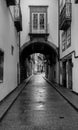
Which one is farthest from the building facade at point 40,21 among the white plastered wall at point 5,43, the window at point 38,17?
the white plastered wall at point 5,43

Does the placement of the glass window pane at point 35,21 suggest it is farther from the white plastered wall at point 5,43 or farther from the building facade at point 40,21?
the white plastered wall at point 5,43

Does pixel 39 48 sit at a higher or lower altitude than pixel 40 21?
lower

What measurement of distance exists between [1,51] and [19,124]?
5092mm

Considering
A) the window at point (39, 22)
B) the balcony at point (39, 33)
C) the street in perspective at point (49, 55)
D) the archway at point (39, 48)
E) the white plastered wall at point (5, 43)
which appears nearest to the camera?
the street in perspective at point (49, 55)

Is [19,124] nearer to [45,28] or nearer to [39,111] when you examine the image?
[39,111]

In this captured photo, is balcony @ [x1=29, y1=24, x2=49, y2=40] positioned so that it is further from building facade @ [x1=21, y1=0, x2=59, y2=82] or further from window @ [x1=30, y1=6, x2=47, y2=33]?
window @ [x1=30, y1=6, x2=47, y2=33]

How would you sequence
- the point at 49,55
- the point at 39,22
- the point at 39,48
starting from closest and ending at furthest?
1. the point at 39,22
2. the point at 39,48
3. the point at 49,55

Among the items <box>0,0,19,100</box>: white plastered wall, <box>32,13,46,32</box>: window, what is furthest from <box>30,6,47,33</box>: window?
<box>0,0,19,100</box>: white plastered wall

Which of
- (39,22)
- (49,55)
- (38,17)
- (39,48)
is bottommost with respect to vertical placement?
(49,55)

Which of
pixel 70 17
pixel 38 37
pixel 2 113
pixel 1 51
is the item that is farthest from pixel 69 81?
pixel 2 113

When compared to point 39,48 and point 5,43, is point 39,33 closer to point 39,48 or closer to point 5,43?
point 39,48

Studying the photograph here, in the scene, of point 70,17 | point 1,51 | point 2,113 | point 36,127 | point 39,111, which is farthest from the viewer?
point 70,17

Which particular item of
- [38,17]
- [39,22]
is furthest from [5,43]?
[38,17]

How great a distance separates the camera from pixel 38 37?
75.6 feet
